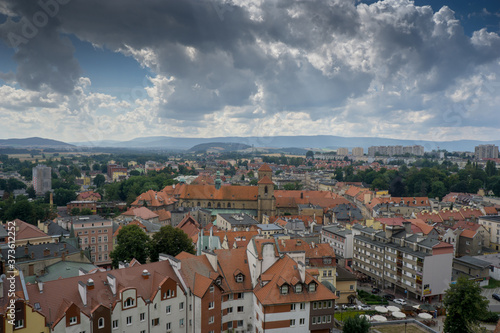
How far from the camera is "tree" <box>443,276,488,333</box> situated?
34688mm

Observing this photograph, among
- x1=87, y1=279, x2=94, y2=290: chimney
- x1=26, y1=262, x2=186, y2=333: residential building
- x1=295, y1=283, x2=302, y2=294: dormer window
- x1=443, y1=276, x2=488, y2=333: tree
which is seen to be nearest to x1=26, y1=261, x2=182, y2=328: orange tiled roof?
x1=26, y1=262, x2=186, y2=333: residential building

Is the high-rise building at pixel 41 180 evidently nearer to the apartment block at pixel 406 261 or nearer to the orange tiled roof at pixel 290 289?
the apartment block at pixel 406 261

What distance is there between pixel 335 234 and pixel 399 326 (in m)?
26.7

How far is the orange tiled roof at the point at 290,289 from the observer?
3117 cm

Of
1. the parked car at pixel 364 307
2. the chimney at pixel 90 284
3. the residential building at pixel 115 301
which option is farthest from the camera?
the parked car at pixel 364 307

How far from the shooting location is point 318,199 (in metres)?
100

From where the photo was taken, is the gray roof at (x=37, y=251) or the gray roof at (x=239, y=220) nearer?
the gray roof at (x=37, y=251)

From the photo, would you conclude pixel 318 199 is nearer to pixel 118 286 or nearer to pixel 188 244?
pixel 188 244

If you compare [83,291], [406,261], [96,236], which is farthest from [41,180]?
[406,261]

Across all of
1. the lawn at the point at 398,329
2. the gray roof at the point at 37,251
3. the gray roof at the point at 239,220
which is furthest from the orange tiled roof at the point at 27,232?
the lawn at the point at 398,329

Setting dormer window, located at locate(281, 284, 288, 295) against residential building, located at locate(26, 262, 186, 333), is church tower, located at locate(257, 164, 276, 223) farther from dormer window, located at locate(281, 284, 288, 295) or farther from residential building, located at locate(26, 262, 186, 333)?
residential building, located at locate(26, 262, 186, 333)

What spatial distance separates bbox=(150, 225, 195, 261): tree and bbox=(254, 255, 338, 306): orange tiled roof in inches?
706

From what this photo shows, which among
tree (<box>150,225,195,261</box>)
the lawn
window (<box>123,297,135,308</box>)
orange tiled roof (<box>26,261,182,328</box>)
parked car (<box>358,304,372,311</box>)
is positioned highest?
orange tiled roof (<box>26,261,182,328</box>)

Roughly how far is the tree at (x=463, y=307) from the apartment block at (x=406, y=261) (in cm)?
1200
